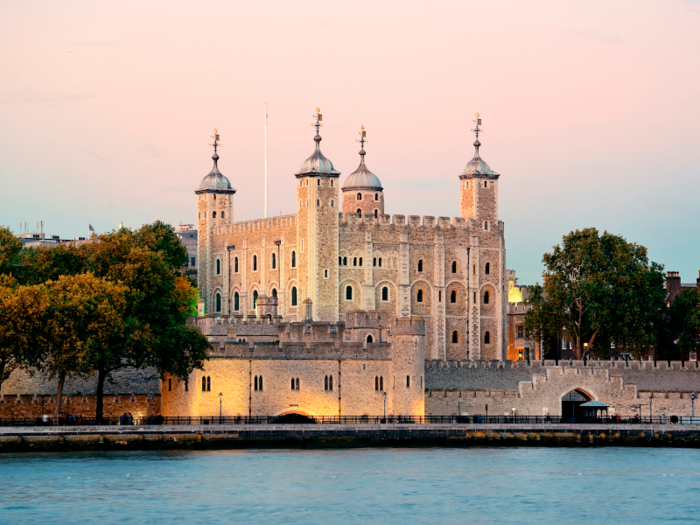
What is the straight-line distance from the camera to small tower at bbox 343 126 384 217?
113m

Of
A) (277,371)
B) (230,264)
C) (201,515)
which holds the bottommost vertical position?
(201,515)

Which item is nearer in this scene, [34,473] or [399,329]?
[34,473]

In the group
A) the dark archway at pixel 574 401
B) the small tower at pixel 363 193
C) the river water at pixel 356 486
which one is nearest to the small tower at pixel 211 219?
the small tower at pixel 363 193

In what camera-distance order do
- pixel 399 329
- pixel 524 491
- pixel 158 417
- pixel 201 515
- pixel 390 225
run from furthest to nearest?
pixel 390 225 → pixel 399 329 → pixel 158 417 → pixel 524 491 → pixel 201 515

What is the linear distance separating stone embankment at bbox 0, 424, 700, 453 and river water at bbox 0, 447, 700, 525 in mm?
816

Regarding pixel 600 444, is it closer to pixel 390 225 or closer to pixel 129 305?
pixel 129 305

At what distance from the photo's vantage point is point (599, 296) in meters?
95.3

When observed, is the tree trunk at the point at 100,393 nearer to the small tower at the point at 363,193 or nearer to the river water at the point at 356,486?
the river water at the point at 356,486

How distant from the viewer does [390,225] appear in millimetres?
107938

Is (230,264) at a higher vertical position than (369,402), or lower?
higher

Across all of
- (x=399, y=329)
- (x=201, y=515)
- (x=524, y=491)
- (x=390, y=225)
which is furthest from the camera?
(x=390, y=225)

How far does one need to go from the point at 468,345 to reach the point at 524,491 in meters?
49.8

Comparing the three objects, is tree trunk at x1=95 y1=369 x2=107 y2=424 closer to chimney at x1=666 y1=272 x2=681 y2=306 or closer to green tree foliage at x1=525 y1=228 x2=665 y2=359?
green tree foliage at x1=525 y1=228 x2=665 y2=359

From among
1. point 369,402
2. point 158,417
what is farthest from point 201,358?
point 369,402
